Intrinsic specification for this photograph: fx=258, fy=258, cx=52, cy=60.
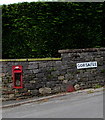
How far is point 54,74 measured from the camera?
10.9m

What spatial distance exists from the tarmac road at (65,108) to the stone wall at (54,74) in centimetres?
81

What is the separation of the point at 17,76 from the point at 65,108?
287cm

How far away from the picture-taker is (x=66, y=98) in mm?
10195

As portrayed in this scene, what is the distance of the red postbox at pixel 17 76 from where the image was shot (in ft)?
34.6

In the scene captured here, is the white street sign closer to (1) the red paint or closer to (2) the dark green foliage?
(1) the red paint

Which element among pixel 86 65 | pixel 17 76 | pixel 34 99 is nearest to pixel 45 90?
pixel 34 99

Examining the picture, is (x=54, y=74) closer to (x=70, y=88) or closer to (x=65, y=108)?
(x=70, y=88)

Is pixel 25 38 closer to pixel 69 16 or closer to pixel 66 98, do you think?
pixel 69 16

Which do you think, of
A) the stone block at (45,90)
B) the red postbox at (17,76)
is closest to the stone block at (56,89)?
the stone block at (45,90)

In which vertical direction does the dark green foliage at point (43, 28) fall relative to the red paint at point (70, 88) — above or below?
above

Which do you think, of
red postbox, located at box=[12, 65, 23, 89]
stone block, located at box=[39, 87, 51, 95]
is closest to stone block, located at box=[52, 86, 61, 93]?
stone block, located at box=[39, 87, 51, 95]

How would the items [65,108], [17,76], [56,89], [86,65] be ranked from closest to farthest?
→ [65,108] < [17,76] < [56,89] < [86,65]

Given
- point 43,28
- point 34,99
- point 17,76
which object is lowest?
point 34,99

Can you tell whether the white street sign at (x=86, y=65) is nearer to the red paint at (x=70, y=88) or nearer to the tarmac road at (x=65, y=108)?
the red paint at (x=70, y=88)
